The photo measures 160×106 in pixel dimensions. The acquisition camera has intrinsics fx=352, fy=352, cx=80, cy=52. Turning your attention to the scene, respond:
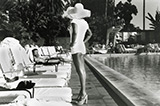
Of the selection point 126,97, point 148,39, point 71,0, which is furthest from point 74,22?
point 148,39

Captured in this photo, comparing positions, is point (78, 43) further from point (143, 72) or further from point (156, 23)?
point (156, 23)

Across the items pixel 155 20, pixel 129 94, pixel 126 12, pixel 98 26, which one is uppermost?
pixel 126 12

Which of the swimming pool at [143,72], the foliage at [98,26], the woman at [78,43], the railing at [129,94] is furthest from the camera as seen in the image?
the foliage at [98,26]

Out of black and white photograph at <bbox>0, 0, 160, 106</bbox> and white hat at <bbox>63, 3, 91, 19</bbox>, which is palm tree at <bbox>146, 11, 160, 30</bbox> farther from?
white hat at <bbox>63, 3, 91, 19</bbox>

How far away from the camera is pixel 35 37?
36.0m

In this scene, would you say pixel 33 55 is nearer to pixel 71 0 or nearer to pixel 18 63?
pixel 18 63

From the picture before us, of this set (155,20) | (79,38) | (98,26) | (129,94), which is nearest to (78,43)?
(79,38)

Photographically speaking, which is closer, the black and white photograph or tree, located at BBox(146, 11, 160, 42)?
the black and white photograph

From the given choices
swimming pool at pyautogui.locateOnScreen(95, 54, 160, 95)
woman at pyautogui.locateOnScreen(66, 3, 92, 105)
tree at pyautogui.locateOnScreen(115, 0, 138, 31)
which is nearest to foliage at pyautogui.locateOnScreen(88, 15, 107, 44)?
tree at pyautogui.locateOnScreen(115, 0, 138, 31)

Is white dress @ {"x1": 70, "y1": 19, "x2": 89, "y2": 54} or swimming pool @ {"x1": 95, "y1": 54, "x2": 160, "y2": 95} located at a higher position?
white dress @ {"x1": 70, "y1": 19, "x2": 89, "y2": 54}

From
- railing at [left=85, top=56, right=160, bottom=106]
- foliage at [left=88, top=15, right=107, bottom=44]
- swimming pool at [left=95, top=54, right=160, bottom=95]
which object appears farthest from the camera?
foliage at [left=88, top=15, right=107, bottom=44]

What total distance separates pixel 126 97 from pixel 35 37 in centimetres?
3125

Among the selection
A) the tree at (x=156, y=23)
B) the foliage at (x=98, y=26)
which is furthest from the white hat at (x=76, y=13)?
the tree at (x=156, y=23)

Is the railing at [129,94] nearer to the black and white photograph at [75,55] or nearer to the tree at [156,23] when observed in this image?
→ the black and white photograph at [75,55]
